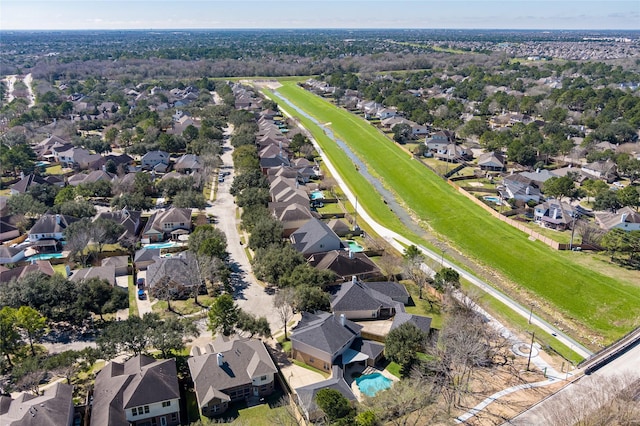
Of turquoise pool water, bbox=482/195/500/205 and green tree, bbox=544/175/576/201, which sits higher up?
green tree, bbox=544/175/576/201

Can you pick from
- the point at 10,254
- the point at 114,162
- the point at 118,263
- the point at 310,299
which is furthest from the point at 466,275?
the point at 114,162

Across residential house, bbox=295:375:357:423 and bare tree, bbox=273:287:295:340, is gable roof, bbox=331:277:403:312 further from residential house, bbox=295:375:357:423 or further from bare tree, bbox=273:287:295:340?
residential house, bbox=295:375:357:423

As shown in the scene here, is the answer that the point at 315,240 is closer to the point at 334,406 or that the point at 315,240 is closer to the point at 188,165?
the point at 334,406

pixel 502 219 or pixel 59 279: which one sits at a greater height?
pixel 59 279

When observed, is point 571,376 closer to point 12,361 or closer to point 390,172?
point 12,361

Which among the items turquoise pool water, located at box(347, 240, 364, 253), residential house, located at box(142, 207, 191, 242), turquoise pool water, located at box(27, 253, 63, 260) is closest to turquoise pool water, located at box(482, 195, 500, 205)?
turquoise pool water, located at box(347, 240, 364, 253)

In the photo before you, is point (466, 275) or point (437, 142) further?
point (437, 142)

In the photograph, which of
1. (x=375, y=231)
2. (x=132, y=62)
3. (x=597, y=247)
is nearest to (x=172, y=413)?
(x=375, y=231)
